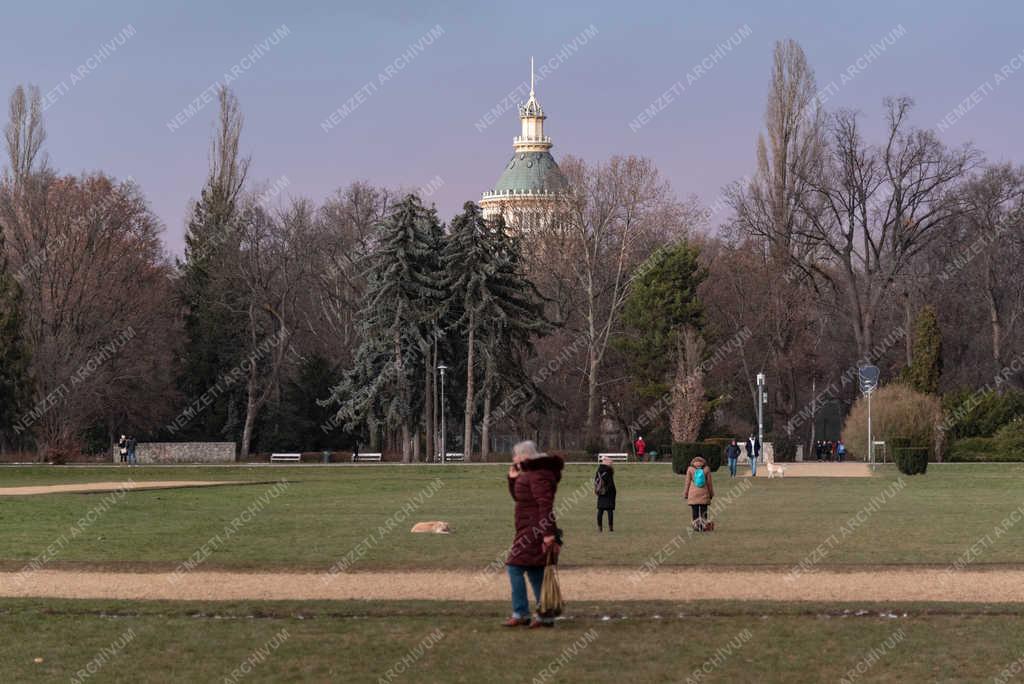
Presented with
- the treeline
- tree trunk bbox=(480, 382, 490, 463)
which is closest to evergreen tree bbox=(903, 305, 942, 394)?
the treeline

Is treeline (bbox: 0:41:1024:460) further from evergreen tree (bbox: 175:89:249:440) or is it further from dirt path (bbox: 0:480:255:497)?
dirt path (bbox: 0:480:255:497)

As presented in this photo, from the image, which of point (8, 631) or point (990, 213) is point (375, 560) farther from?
point (990, 213)

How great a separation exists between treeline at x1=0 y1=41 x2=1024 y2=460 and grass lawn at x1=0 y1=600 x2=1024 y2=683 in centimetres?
5348

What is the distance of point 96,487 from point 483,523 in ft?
67.2

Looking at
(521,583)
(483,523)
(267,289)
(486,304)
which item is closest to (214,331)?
(267,289)

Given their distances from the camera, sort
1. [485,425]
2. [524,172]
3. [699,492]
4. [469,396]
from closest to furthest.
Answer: [699,492]
[485,425]
[469,396]
[524,172]

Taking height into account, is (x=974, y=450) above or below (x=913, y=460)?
above

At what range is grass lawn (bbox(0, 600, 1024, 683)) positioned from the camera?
41.4 ft

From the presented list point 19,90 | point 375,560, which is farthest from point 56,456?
point 375,560

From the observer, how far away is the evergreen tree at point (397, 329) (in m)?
Result: 75.7

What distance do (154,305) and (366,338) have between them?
11.3m

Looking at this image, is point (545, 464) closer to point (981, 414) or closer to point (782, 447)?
point (981, 414)

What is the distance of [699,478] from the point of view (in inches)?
1099

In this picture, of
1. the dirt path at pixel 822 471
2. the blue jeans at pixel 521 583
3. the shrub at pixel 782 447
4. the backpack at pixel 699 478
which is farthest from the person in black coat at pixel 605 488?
the shrub at pixel 782 447
